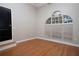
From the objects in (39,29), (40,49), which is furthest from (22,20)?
(40,49)

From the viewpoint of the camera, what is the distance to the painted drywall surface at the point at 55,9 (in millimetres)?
1473

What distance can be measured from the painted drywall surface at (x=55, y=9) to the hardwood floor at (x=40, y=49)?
201 millimetres

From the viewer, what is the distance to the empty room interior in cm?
150

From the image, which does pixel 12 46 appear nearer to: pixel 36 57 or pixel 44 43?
pixel 36 57

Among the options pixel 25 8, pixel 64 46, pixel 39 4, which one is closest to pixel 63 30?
pixel 64 46

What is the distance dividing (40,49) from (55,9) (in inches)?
32.5

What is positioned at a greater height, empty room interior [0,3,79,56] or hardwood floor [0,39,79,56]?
empty room interior [0,3,79,56]

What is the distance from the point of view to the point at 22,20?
160cm

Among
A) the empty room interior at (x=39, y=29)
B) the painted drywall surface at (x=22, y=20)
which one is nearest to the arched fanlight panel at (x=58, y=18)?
the empty room interior at (x=39, y=29)

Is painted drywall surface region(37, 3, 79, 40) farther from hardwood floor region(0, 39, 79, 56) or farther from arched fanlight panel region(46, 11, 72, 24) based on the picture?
hardwood floor region(0, 39, 79, 56)

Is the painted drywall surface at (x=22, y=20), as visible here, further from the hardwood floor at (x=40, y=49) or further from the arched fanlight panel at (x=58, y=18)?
the arched fanlight panel at (x=58, y=18)

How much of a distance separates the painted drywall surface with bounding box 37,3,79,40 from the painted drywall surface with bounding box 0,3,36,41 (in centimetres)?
14

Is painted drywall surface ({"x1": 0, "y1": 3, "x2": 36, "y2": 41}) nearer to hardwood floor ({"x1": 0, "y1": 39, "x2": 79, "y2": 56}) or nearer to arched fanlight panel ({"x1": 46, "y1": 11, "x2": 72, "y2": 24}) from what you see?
hardwood floor ({"x1": 0, "y1": 39, "x2": 79, "y2": 56})

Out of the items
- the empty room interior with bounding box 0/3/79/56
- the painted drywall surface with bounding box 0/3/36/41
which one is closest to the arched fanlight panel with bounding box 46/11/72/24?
the empty room interior with bounding box 0/3/79/56
